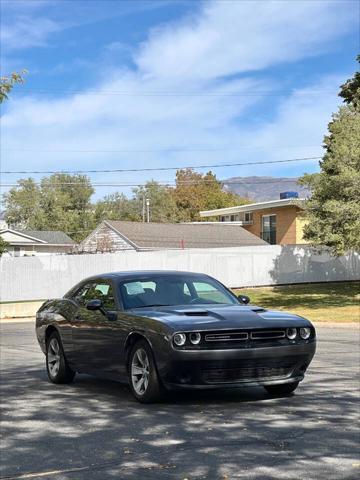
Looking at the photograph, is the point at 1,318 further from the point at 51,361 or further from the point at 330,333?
the point at 51,361

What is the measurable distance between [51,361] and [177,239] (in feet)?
129

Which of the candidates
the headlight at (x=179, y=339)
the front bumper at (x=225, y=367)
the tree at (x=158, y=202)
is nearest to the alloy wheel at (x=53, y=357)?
the front bumper at (x=225, y=367)

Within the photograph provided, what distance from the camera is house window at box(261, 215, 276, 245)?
51.4 meters

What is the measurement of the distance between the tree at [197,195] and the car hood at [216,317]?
78.1 m

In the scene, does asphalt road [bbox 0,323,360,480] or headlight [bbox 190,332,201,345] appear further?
headlight [bbox 190,332,201,345]

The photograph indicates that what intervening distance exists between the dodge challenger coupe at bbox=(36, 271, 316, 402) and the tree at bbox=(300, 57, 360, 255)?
647 inches

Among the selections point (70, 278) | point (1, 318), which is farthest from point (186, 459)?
point (70, 278)

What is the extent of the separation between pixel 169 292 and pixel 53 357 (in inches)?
85.4

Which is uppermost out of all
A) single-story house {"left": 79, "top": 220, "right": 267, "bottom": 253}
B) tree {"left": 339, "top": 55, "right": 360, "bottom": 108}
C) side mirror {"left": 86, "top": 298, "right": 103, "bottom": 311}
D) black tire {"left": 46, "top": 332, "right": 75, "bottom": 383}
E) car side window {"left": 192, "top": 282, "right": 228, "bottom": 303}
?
tree {"left": 339, "top": 55, "right": 360, "bottom": 108}

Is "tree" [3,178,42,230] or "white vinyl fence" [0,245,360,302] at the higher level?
"tree" [3,178,42,230]

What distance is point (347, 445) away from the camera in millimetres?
5672

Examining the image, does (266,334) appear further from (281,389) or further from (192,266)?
(192,266)

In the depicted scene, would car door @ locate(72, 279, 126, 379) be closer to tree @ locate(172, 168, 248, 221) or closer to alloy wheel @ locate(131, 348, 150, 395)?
alloy wheel @ locate(131, 348, 150, 395)

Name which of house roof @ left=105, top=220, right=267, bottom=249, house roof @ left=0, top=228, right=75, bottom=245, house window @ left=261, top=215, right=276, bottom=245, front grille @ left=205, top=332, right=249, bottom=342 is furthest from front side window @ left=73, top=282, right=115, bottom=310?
house roof @ left=0, top=228, right=75, bottom=245
